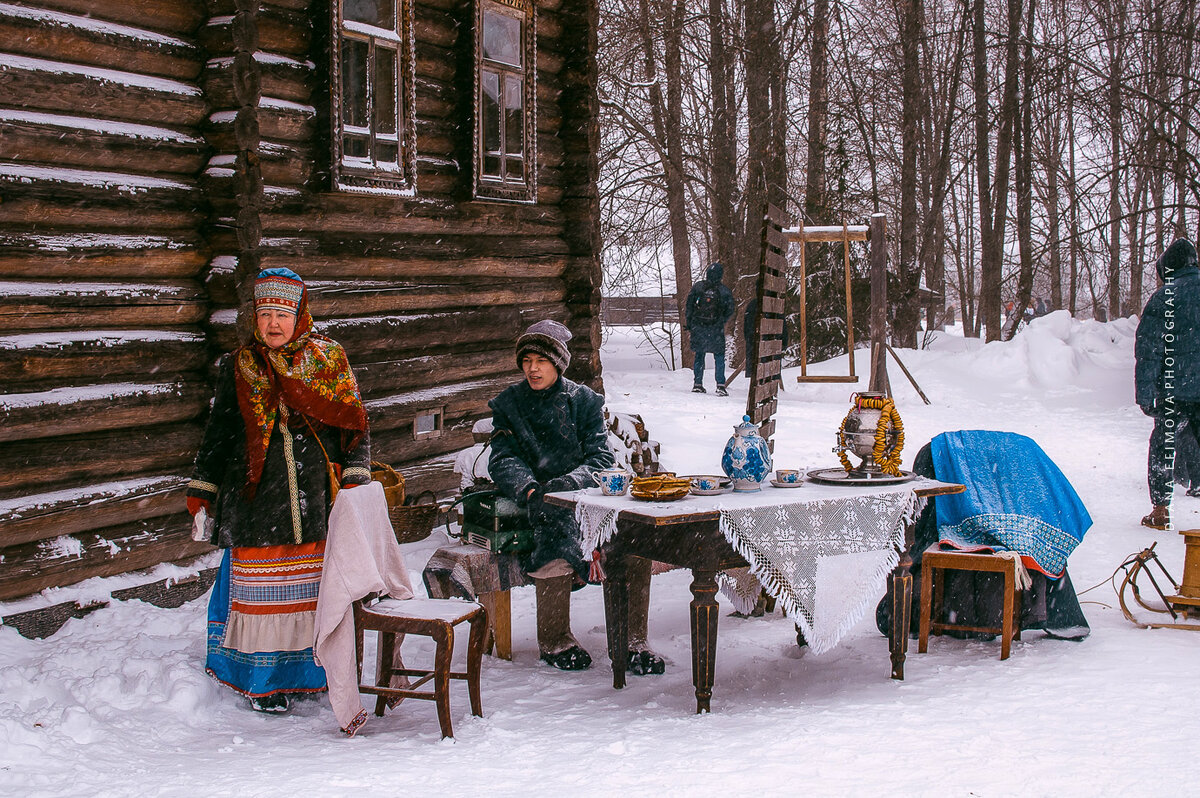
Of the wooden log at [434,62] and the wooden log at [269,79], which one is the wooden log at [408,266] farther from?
the wooden log at [434,62]

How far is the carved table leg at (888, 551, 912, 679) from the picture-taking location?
5180 mm

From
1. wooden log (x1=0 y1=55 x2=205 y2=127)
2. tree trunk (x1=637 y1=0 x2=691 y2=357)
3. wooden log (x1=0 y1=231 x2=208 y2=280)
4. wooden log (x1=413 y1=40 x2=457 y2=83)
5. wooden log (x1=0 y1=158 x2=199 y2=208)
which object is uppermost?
tree trunk (x1=637 y1=0 x2=691 y2=357)

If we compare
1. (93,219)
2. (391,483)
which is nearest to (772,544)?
(391,483)

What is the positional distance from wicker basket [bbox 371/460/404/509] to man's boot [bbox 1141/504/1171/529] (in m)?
5.68

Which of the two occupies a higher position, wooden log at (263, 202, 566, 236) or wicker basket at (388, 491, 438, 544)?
wooden log at (263, 202, 566, 236)

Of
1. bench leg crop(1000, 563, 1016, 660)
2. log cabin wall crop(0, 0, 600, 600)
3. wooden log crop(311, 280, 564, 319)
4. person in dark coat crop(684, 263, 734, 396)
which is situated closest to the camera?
bench leg crop(1000, 563, 1016, 660)

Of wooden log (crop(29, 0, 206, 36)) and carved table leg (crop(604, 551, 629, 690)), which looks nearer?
carved table leg (crop(604, 551, 629, 690))

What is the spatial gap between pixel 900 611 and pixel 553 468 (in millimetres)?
1853

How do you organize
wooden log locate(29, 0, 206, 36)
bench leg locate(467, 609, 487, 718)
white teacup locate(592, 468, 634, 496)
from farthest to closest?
wooden log locate(29, 0, 206, 36) → white teacup locate(592, 468, 634, 496) → bench leg locate(467, 609, 487, 718)

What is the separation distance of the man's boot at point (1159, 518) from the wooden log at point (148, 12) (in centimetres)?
747

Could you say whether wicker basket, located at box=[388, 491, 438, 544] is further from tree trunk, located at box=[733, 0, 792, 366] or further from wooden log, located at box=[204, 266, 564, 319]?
tree trunk, located at box=[733, 0, 792, 366]

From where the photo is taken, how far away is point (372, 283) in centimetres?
808

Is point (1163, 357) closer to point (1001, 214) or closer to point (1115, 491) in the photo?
point (1115, 491)

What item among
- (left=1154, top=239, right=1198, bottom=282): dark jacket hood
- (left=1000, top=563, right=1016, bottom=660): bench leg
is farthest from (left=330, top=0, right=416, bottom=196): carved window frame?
(left=1154, top=239, right=1198, bottom=282): dark jacket hood
